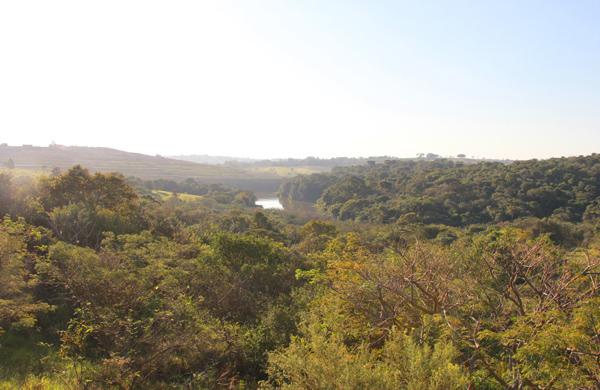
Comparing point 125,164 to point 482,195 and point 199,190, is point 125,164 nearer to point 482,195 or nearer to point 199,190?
point 199,190

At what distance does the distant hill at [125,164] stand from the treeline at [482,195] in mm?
58789

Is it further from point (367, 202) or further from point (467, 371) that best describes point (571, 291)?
point (367, 202)

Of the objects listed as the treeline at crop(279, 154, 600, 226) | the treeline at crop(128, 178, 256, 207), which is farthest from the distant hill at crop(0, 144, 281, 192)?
the treeline at crop(279, 154, 600, 226)

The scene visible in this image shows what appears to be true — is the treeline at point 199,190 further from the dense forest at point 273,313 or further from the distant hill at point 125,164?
the dense forest at point 273,313

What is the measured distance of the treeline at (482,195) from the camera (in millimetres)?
52719

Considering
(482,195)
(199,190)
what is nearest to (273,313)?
(482,195)

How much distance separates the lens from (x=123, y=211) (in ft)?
83.1

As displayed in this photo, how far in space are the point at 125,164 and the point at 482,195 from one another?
104562mm

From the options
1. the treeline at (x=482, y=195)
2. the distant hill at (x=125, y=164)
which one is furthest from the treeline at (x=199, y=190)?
the distant hill at (x=125, y=164)

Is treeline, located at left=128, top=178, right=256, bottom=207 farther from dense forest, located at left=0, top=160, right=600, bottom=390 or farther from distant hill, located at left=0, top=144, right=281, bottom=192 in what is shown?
dense forest, located at left=0, top=160, right=600, bottom=390

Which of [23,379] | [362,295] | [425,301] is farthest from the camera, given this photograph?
[362,295]

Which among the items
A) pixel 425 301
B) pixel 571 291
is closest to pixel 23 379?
pixel 425 301

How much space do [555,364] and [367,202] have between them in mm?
61985

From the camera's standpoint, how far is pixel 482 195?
60625mm
